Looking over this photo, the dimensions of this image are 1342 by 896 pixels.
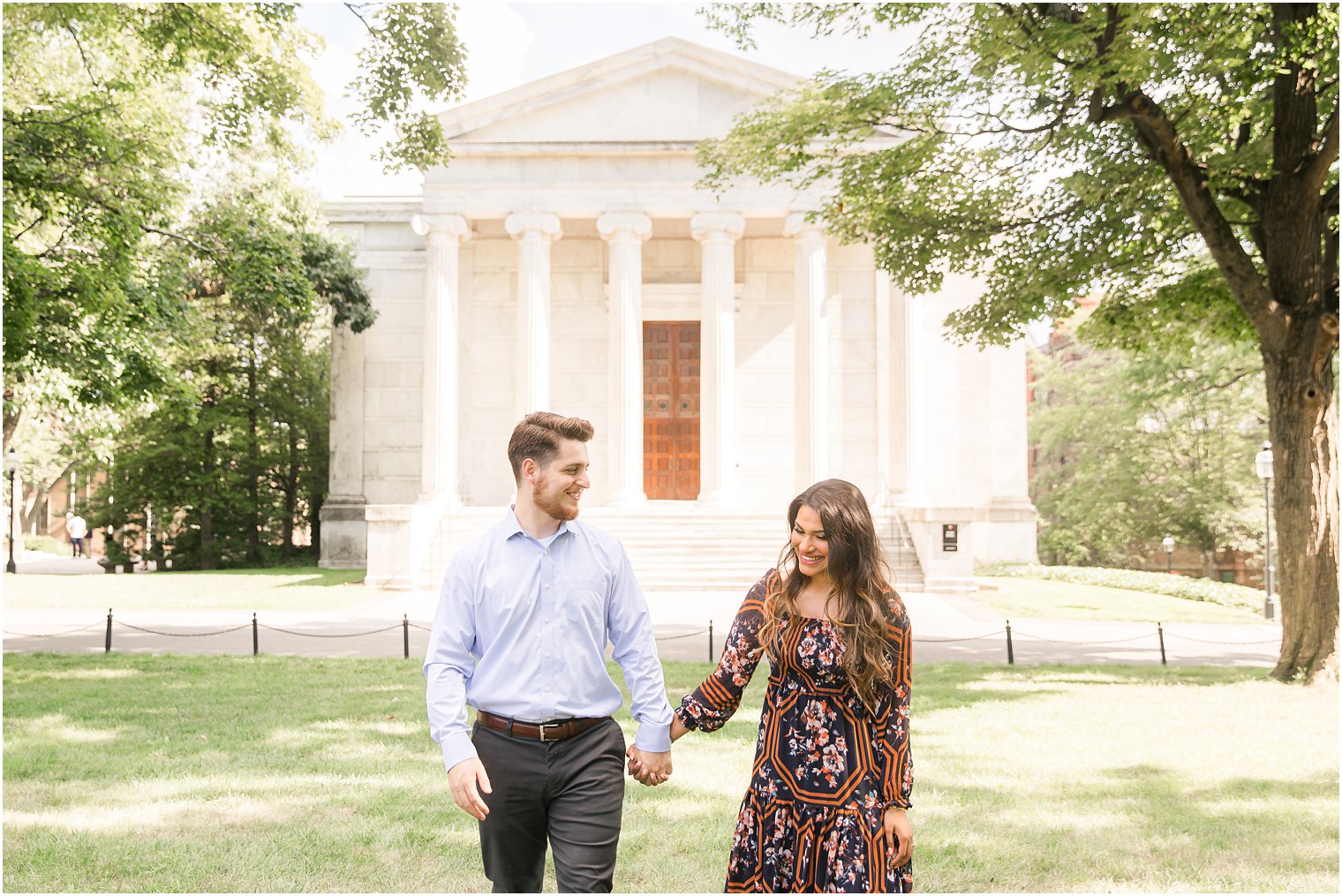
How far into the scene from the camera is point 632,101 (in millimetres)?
31094

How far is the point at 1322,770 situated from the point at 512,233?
26.1 m

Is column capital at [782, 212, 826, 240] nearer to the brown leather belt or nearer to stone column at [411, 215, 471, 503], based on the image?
stone column at [411, 215, 471, 503]

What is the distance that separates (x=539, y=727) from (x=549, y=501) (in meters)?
0.89

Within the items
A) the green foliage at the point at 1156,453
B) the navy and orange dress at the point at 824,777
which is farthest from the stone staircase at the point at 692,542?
the navy and orange dress at the point at 824,777

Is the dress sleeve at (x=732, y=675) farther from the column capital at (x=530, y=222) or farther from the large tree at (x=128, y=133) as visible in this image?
the column capital at (x=530, y=222)

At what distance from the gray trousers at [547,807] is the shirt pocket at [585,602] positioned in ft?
1.57

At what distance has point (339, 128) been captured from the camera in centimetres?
1778

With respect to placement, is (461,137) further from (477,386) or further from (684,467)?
(684,467)

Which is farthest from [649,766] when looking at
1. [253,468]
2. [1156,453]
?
[1156,453]

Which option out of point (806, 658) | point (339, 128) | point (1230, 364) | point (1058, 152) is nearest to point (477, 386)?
point (339, 128)

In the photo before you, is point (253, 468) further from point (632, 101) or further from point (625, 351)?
point (632, 101)

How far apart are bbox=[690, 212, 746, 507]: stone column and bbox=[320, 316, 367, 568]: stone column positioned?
1203 centimetres

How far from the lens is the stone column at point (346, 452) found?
34.6 meters

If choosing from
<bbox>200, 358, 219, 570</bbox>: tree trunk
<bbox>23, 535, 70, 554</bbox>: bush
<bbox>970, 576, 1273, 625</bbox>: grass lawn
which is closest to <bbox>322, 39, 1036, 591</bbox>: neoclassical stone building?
<bbox>970, 576, 1273, 625</bbox>: grass lawn
